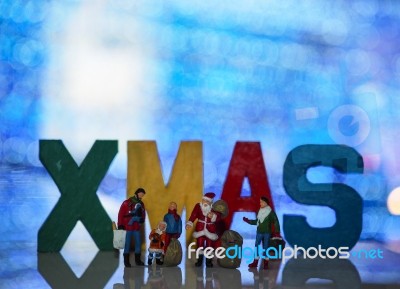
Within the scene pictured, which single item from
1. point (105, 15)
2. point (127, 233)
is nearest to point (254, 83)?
point (105, 15)

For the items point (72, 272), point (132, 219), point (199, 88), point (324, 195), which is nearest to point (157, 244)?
point (132, 219)

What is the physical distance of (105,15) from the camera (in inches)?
322

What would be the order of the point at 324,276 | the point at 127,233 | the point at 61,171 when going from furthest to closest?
1. the point at 61,171
2. the point at 127,233
3. the point at 324,276

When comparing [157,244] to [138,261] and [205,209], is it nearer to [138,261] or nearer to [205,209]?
[138,261]

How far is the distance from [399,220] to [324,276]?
231 centimetres

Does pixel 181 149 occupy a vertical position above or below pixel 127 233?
above

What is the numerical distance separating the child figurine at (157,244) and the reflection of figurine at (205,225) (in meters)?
0.33

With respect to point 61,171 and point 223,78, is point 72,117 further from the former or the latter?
point 223,78

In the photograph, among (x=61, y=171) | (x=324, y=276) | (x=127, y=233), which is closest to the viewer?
(x=324, y=276)

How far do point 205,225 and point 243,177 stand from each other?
1.30 meters

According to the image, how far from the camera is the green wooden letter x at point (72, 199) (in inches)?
311

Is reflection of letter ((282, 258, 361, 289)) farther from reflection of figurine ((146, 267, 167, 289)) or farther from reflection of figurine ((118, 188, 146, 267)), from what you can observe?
reflection of figurine ((118, 188, 146, 267))

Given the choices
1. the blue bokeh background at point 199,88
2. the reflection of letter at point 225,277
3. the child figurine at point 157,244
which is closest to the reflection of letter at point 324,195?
the blue bokeh background at point 199,88

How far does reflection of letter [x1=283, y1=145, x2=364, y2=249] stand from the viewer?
26.1ft
